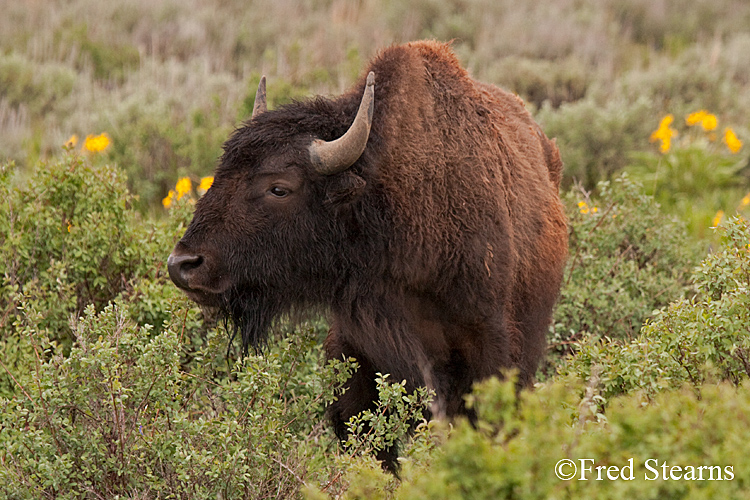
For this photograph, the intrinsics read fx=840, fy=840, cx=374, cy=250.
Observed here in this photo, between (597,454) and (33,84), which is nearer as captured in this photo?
(597,454)

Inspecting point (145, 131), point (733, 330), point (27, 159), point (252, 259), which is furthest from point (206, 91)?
point (733, 330)

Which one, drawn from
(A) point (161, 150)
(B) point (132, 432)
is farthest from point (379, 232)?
(A) point (161, 150)

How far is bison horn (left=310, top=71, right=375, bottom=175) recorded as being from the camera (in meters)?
3.98

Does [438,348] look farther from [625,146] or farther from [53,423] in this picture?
[625,146]

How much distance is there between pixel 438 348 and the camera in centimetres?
438

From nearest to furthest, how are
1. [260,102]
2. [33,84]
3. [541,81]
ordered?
[260,102] < [33,84] < [541,81]

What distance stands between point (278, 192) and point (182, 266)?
58 cm

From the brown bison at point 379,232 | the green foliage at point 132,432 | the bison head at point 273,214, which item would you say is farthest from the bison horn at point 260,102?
the green foliage at point 132,432

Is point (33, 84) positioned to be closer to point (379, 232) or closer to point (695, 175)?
point (695, 175)

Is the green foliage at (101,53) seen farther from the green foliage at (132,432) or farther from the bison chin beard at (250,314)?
the green foliage at (132,432)

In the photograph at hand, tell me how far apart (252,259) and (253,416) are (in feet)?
2.62

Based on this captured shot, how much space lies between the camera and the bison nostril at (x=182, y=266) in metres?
3.94

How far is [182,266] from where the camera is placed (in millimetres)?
3963

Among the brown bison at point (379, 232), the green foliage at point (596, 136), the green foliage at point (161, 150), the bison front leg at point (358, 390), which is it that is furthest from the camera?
the green foliage at point (596, 136)
